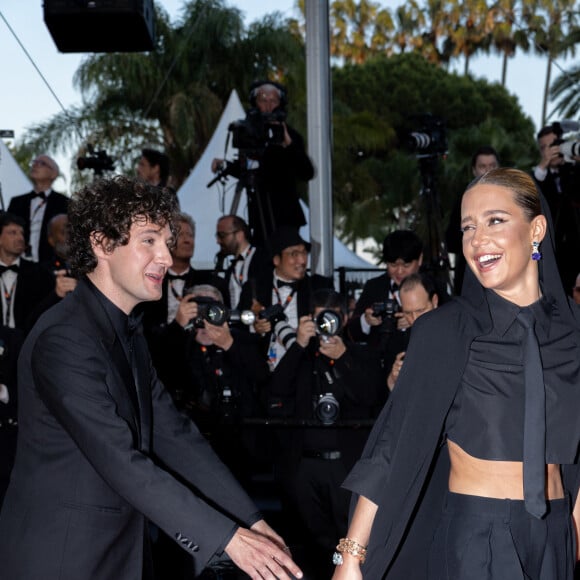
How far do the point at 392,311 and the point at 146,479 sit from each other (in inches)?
151

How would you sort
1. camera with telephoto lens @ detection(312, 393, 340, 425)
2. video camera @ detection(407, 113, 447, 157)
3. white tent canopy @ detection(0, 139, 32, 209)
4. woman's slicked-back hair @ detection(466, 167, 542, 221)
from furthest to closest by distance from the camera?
white tent canopy @ detection(0, 139, 32, 209) → video camera @ detection(407, 113, 447, 157) → camera with telephoto lens @ detection(312, 393, 340, 425) → woman's slicked-back hair @ detection(466, 167, 542, 221)

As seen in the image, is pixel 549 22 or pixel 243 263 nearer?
pixel 243 263

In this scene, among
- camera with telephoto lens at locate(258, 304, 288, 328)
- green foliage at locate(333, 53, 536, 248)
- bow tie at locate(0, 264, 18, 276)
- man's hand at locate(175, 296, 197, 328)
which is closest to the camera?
man's hand at locate(175, 296, 197, 328)

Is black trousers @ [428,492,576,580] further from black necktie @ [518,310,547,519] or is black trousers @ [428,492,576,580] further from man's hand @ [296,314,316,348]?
man's hand @ [296,314,316,348]

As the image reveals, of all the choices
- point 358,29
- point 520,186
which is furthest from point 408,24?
point 520,186

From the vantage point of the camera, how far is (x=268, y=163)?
25.5ft

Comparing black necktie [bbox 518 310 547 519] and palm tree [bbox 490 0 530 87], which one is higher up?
palm tree [bbox 490 0 530 87]

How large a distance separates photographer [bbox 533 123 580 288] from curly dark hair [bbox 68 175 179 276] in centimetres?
469

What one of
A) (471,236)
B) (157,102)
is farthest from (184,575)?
(157,102)

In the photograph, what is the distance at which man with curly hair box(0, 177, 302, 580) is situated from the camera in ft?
8.71

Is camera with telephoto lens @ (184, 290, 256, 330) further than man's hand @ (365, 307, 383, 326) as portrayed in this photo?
No

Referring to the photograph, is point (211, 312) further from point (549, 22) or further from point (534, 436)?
point (549, 22)

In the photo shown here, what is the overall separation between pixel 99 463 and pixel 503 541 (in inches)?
46.0

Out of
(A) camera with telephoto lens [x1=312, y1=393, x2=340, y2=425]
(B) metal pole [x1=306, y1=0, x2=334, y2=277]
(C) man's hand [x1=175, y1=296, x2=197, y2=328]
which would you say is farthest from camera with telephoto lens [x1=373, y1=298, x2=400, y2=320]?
(B) metal pole [x1=306, y1=0, x2=334, y2=277]
